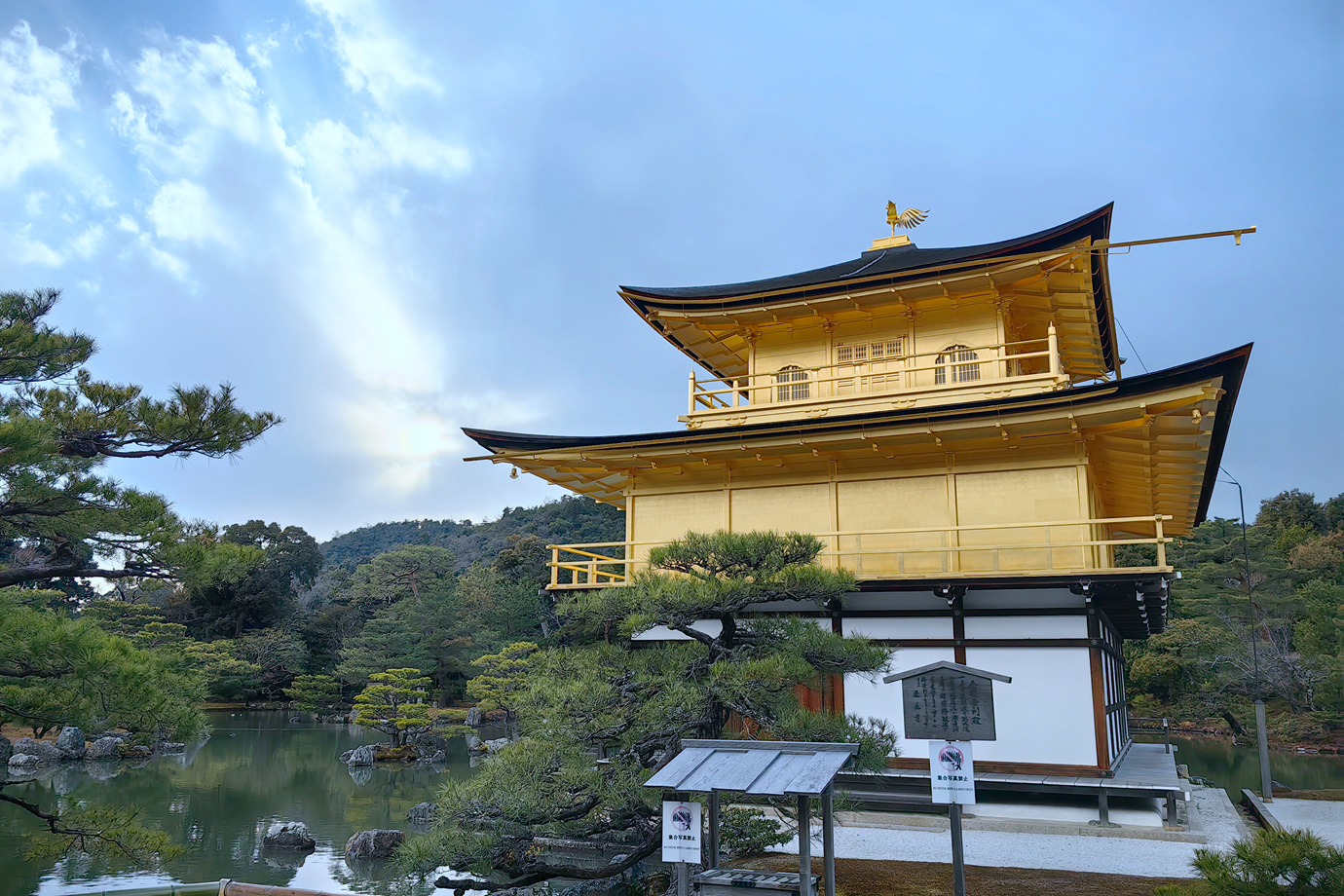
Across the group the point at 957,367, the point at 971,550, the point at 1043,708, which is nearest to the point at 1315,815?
the point at 1043,708

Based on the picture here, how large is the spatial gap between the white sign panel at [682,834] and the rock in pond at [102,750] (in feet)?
74.1

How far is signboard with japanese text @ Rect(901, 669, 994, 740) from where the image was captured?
7.38 metres

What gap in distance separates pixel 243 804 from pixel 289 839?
4263mm

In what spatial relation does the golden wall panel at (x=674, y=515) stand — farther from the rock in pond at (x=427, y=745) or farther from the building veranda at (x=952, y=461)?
the rock in pond at (x=427, y=745)

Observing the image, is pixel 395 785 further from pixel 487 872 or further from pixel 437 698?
pixel 437 698

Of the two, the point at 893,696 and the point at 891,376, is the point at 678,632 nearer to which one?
the point at 893,696

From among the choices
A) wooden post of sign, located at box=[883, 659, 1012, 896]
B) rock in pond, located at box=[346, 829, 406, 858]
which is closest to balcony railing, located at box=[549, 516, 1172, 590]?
wooden post of sign, located at box=[883, 659, 1012, 896]

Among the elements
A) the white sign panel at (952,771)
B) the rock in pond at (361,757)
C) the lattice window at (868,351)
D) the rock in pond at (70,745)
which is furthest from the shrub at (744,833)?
the rock in pond at (70,745)

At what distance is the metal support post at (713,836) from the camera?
680 cm

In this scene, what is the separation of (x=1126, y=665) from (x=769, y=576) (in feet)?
95.2

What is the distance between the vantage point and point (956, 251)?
45.3 ft

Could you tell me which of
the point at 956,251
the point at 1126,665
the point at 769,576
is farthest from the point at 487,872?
the point at 1126,665

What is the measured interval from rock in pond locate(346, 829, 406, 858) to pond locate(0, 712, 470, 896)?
0.23 m

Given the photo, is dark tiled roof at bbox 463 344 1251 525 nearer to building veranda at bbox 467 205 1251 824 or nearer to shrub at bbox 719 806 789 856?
building veranda at bbox 467 205 1251 824
